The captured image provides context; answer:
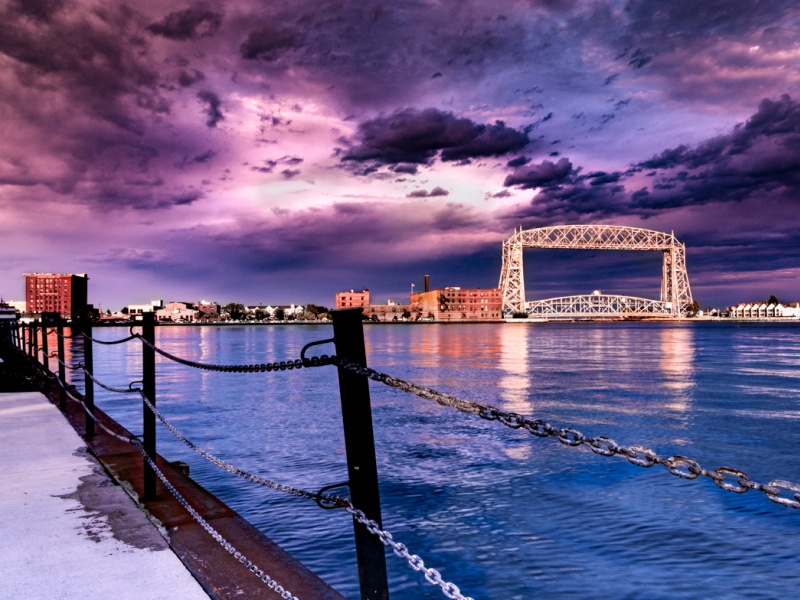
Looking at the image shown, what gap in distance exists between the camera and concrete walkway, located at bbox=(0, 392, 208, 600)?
2.95 metres

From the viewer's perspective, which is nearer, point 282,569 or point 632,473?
point 282,569

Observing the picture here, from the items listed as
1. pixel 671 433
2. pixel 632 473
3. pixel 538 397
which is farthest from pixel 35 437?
pixel 538 397

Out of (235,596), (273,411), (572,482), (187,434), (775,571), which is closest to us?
(235,596)

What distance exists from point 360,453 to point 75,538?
234 centimetres

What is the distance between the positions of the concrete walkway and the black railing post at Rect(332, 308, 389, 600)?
3.15 ft

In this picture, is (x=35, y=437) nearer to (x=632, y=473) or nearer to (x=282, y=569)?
(x=282, y=569)

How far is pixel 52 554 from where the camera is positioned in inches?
132

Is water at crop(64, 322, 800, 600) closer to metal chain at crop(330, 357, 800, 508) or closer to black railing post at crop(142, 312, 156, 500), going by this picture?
black railing post at crop(142, 312, 156, 500)

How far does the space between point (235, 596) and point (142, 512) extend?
1.67 m

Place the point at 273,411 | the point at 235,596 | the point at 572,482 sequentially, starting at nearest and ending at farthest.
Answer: the point at 235,596 → the point at 572,482 → the point at 273,411

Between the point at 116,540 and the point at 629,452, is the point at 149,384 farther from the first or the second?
the point at 629,452

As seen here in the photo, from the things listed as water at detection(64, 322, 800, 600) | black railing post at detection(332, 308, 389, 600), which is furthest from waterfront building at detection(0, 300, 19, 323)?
black railing post at detection(332, 308, 389, 600)

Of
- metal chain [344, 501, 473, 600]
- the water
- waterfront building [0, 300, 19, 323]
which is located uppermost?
waterfront building [0, 300, 19, 323]

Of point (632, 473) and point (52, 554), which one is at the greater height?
point (52, 554)
